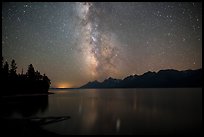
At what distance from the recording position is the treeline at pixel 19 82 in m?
74.0

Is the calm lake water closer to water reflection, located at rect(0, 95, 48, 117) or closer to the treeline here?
water reflection, located at rect(0, 95, 48, 117)

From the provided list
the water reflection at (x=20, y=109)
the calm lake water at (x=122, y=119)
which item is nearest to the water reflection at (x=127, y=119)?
the calm lake water at (x=122, y=119)

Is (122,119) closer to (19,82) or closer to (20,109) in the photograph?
(20,109)

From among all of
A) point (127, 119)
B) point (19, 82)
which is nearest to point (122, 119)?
point (127, 119)

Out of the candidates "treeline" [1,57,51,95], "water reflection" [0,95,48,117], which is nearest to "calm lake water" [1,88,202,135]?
"water reflection" [0,95,48,117]

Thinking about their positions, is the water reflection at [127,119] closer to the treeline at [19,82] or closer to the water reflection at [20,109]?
the water reflection at [20,109]

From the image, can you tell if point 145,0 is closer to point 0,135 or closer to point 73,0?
point 73,0

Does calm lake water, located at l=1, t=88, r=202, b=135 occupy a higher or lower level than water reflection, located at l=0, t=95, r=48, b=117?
lower

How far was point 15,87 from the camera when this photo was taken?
83.4 meters

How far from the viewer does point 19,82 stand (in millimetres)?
84688

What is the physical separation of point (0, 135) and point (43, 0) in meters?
8.18

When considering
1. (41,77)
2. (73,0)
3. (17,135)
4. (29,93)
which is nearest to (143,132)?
(17,135)

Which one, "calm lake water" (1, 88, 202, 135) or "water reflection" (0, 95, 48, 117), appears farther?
"water reflection" (0, 95, 48, 117)

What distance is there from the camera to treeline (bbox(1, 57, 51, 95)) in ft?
243
